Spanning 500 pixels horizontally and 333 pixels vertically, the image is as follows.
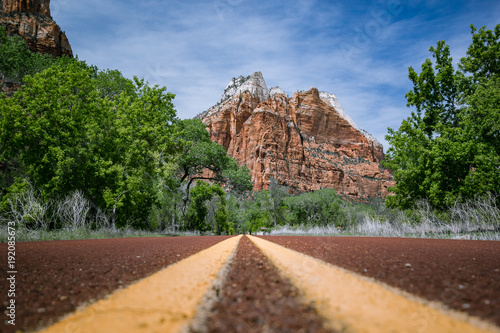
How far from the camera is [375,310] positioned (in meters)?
0.98

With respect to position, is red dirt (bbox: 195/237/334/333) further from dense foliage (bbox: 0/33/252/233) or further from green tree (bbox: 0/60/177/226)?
green tree (bbox: 0/60/177/226)

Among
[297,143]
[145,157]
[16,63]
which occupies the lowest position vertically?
[145,157]

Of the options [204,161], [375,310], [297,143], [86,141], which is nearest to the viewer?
[375,310]

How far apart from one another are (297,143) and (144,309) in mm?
103007

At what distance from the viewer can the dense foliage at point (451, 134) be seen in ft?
37.3

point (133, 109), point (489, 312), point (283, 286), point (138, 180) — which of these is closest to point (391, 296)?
point (489, 312)

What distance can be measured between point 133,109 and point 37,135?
4.78m

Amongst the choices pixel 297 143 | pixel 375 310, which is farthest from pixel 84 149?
pixel 297 143

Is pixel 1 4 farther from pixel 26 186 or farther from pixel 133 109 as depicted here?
pixel 26 186

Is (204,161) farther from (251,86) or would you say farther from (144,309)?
(251,86)

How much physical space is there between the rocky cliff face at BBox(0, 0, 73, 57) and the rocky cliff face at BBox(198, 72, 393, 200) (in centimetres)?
6252

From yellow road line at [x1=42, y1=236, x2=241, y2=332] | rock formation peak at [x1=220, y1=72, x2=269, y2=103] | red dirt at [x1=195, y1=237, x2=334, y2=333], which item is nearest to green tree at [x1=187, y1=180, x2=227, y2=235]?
yellow road line at [x1=42, y1=236, x2=241, y2=332]

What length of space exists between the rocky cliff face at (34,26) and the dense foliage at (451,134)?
4826 cm

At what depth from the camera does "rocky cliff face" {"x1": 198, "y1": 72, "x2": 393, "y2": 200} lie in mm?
94125
